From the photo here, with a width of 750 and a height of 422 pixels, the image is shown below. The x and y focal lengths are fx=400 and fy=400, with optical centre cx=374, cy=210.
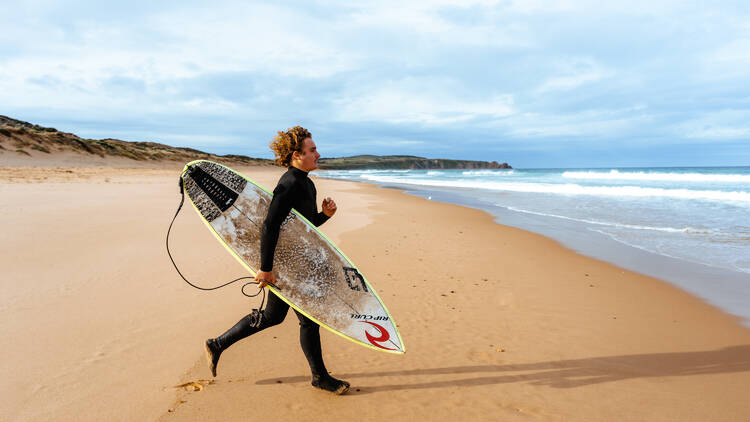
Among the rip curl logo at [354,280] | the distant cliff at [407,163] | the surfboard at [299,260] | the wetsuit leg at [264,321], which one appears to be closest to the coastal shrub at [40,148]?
the surfboard at [299,260]

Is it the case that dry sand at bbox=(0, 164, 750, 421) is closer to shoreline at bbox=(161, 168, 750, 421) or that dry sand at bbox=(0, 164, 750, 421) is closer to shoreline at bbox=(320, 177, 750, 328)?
shoreline at bbox=(161, 168, 750, 421)

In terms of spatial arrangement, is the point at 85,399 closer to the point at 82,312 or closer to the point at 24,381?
the point at 24,381

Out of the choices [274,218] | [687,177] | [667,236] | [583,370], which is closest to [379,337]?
[274,218]

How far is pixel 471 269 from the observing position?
19.6ft

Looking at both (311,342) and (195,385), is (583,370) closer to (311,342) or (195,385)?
(311,342)

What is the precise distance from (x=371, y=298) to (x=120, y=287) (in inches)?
130

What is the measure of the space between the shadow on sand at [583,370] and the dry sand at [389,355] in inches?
0.6

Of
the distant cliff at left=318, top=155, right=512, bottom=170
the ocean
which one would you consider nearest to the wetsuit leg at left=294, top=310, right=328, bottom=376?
the ocean

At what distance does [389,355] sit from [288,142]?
1935 mm

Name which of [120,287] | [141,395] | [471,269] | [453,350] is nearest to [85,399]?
[141,395]

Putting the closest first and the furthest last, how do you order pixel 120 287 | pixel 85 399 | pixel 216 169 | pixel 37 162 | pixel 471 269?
pixel 85 399 < pixel 216 169 < pixel 120 287 < pixel 471 269 < pixel 37 162

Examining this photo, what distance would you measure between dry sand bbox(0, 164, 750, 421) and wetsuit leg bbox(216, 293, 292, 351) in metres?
0.34

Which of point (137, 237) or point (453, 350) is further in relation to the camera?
point (137, 237)

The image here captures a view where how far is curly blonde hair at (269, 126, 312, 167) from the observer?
2580 millimetres
